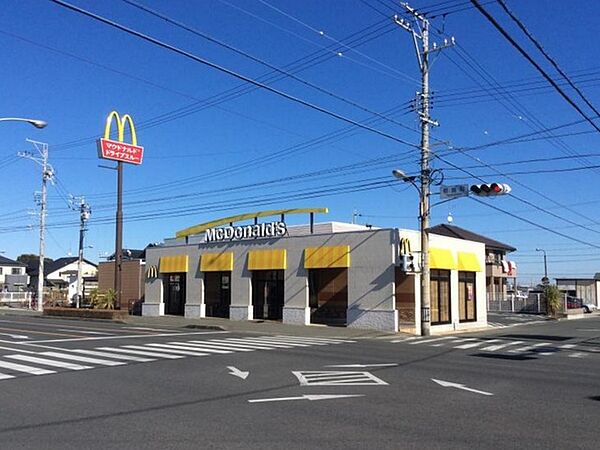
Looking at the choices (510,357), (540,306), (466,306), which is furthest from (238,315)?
(540,306)

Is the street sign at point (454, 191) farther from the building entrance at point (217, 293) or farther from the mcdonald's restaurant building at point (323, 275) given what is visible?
the building entrance at point (217, 293)

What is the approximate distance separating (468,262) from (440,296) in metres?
3.74

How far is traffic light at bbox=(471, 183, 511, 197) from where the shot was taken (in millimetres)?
23312

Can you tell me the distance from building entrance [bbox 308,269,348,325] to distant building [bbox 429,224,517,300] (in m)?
37.8

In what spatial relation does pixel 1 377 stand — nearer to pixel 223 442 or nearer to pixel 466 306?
pixel 223 442

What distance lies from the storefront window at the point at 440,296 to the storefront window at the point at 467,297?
1.62 metres

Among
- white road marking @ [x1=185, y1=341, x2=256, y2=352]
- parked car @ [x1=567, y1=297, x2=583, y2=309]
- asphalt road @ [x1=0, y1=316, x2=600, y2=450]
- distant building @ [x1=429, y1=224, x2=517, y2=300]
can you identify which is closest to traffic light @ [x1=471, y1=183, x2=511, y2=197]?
asphalt road @ [x1=0, y1=316, x2=600, y2=450]

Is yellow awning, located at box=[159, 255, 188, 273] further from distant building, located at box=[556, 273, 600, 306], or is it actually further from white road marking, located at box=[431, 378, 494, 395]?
distant building, located at box=[556, 273, 600, 306]

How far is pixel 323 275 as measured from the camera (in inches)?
1321

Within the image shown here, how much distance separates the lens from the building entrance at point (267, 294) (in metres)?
35.2

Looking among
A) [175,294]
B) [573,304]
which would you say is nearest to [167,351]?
[175,294]

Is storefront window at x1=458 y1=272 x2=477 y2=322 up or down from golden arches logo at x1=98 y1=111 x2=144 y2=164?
down

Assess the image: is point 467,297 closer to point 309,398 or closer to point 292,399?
point 309,398

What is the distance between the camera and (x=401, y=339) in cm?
2573
